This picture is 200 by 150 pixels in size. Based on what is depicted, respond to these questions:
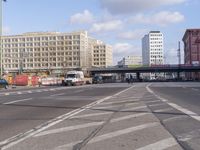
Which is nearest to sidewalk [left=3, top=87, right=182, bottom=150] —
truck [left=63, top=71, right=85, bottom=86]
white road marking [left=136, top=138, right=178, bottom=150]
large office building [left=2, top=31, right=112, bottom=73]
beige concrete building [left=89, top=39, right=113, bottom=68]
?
white road marking [left=136, top=138, right=178, bottom=150]

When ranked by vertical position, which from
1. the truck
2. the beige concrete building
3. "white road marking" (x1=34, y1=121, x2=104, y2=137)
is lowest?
"white road marking" (x1=34, y1=121, x2=104, y2=137)

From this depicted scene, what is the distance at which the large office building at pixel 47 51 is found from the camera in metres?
170

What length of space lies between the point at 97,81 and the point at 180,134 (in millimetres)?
112197

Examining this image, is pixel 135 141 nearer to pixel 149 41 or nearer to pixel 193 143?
pixel 193 143

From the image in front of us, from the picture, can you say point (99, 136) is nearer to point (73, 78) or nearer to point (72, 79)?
point (72, 79)

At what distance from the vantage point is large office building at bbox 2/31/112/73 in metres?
170

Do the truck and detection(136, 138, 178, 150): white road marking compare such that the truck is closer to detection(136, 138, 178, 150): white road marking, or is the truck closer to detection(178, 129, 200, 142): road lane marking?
detection(178, 129, 200, 142): road lane marking

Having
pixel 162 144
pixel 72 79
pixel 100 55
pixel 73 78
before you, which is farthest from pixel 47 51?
pixel 162 144

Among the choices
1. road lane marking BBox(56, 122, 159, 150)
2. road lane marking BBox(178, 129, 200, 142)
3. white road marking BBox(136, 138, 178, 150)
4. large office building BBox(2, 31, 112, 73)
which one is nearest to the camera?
white road marking BBox(136, 138, 178, 150)

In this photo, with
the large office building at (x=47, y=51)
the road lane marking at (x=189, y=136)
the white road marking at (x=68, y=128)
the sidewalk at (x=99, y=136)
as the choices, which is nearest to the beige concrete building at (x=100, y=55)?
the large office building at (x=47, y=51)

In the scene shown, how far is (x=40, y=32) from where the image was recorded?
7333 inches

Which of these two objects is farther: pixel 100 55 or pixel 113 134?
pixel 100 55

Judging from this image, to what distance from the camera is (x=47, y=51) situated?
6762 inches

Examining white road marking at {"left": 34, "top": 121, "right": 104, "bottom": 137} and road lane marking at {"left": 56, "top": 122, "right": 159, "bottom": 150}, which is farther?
white road marking at {"left": 34, "top": 121, "right": 104, "bottom": 137}
